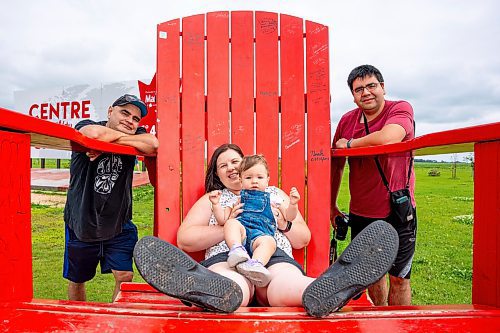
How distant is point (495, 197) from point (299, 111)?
3.98ft

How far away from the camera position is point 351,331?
1.16 metres

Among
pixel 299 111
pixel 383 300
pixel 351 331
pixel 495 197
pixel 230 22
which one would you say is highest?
pixel 230 22

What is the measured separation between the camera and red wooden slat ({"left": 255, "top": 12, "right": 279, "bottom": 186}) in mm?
2395

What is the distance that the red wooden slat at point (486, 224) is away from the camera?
136cm

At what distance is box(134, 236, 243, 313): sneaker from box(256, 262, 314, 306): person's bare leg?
239 millimetres

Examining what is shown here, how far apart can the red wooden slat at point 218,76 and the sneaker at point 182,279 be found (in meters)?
1.12

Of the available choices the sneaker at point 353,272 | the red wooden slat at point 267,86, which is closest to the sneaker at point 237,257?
the sneaker at point 353,272

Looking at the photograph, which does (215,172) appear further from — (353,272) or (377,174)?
(353,272)

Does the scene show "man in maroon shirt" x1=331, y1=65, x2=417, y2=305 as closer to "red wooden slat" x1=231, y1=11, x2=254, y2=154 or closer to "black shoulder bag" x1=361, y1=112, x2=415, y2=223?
"black shoulder bag" x1=361, y1=112, x2=415, y2=223

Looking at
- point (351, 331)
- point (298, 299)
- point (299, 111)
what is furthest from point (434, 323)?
point (299, 111)

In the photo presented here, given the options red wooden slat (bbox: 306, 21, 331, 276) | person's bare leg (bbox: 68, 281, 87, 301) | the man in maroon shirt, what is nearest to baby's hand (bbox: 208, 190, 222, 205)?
red wooden slat (bbox: 306, 21, 331, 276)

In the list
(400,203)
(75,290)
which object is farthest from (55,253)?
(400,203)

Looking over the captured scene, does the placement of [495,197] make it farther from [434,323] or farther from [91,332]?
[91,332]

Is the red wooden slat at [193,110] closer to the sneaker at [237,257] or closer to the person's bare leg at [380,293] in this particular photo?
the sneaker at [237,257]
